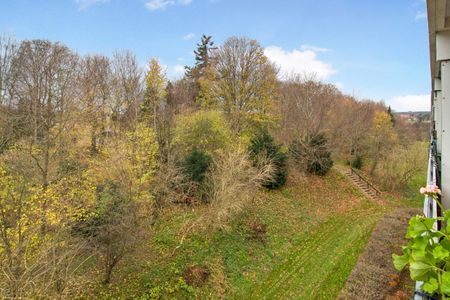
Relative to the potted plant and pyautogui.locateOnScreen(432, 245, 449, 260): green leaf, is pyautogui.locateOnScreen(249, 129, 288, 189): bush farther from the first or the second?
pyautogui.locateOnScreen(432, 245, 449, 260): green leaf

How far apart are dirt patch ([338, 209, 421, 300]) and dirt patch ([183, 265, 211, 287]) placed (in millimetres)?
5323

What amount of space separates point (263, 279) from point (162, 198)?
270 inches

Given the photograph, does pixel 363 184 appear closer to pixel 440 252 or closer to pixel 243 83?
pixel 243 83

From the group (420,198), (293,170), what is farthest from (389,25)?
(420,198)

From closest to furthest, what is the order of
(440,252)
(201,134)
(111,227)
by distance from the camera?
(440,252) < (111,227) < (201,134)

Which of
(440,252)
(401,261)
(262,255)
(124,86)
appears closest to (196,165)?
(262,255)

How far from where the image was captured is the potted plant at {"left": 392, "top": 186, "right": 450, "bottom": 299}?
65.2 inches

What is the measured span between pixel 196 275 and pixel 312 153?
15665mm

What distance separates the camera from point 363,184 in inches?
995

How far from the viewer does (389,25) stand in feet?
21.8

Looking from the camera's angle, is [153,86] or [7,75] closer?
[7,75]

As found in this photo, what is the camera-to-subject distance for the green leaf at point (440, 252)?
5.48 feet

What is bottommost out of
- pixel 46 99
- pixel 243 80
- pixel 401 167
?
pixel 401 167

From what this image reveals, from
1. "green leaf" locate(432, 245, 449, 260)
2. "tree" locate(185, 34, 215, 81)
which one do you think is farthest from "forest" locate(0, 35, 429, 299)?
"green leaf" locate(432, 245, 449, 260)
